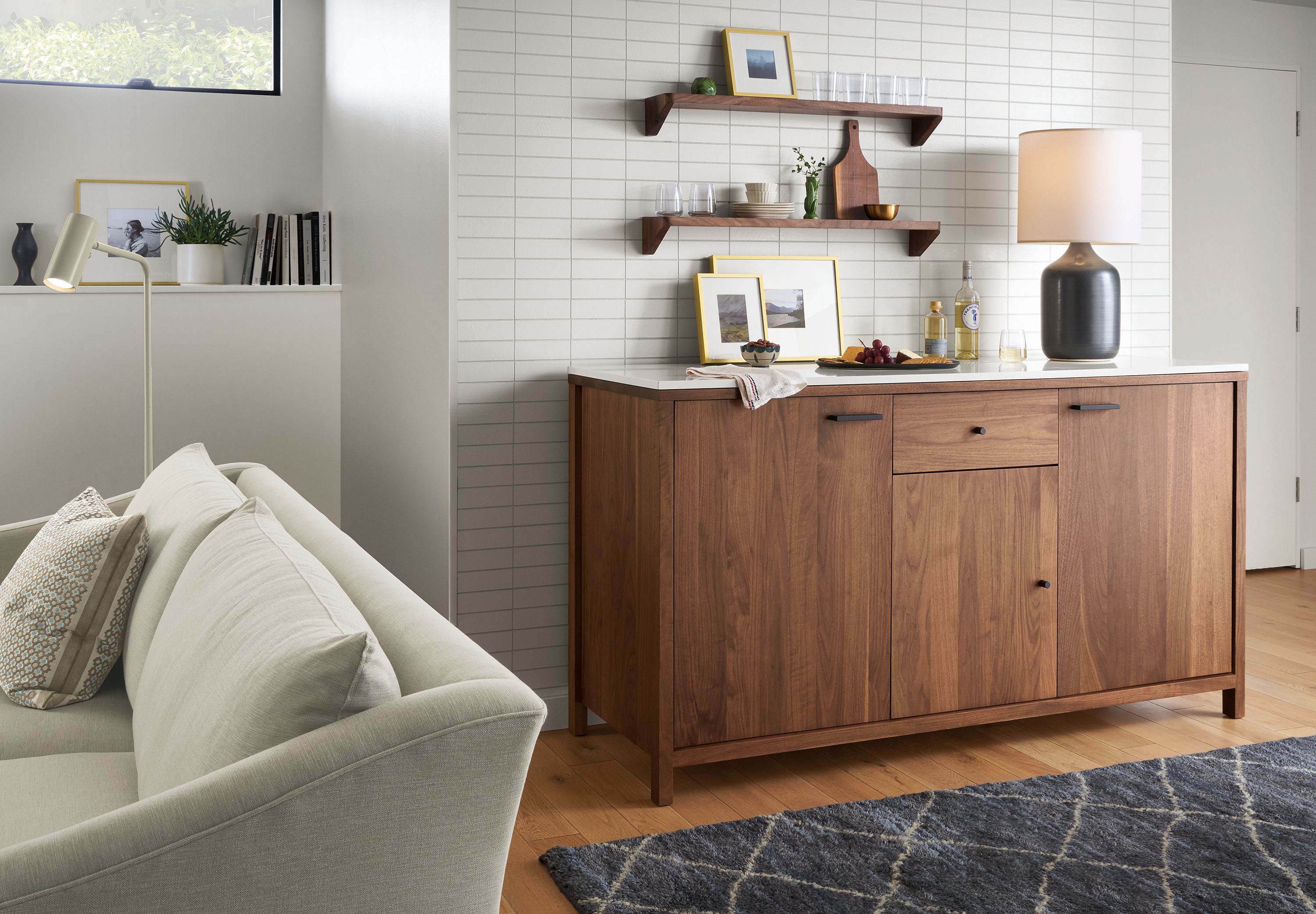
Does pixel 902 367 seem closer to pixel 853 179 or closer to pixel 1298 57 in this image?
pixel 853 179

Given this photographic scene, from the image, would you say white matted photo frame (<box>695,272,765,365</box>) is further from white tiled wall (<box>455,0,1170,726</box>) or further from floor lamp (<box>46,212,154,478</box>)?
floor lamp (<box>46,212,154,478</box>)

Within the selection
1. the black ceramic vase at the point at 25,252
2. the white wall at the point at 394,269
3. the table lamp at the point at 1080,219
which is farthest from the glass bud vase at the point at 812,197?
the black ceramic vase at the point at 25,252

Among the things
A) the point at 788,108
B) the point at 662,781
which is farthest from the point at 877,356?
the point at 662,781

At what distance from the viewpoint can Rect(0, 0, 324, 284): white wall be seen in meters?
4.07

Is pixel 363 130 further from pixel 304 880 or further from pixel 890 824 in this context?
pixel 304 880

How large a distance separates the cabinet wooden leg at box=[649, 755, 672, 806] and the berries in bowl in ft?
3.30

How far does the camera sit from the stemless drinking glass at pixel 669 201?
3.21 m

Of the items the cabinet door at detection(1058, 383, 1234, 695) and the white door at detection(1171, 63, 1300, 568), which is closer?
the cabinet door at detection(1058, 383, 1234, 695)

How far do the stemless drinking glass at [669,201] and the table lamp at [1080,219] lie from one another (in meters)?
0.99

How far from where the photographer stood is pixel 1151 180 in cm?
382

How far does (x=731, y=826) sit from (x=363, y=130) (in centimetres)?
252

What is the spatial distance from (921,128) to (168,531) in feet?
7.82

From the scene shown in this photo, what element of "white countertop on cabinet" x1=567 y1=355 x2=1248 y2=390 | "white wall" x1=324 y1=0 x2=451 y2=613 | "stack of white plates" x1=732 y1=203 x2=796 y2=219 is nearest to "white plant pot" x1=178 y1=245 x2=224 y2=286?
"white wall" x1=324 y1=0 x2=451 y2=613

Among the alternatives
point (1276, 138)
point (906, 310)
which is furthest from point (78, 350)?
point (1276, 138)
